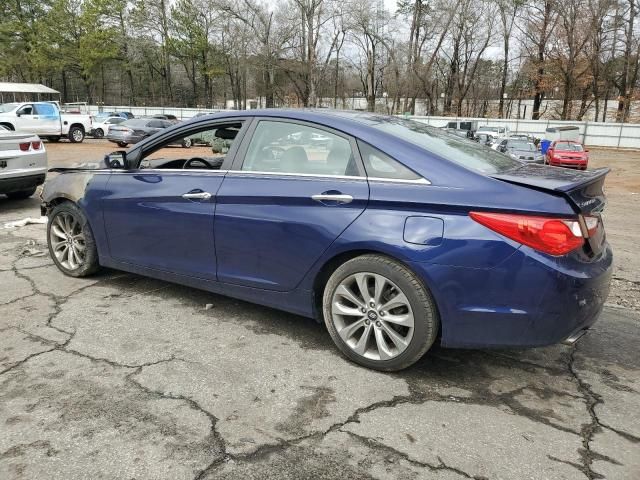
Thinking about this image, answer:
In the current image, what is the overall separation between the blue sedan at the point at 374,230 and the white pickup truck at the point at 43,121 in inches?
818

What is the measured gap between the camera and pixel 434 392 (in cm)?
293

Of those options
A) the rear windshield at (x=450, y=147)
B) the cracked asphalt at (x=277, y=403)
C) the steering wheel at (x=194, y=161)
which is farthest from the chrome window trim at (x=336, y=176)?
the cracked asphalt at (x=277, y=403)

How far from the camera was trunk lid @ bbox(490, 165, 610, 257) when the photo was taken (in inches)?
109

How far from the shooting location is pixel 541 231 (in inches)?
104

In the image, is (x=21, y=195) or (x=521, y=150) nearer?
(x=21, y=195)

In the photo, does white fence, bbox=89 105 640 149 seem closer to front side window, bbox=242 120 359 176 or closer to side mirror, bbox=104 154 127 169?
side mirror, bbox=104 154 127 169

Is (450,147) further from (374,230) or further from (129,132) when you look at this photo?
(129,132)

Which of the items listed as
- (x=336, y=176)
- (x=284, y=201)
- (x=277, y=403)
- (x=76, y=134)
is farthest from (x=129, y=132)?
(x=277, y=403)

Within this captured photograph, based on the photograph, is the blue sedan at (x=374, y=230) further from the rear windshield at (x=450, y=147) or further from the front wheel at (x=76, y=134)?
the front wheel at (x=76, y=134)

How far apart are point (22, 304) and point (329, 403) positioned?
9.05ft

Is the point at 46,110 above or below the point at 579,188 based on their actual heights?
above

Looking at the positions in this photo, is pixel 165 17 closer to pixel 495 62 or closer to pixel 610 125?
pixel 495 62

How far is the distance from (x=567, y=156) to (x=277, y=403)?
75.0 feet

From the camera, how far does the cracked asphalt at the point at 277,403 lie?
2307 mm
